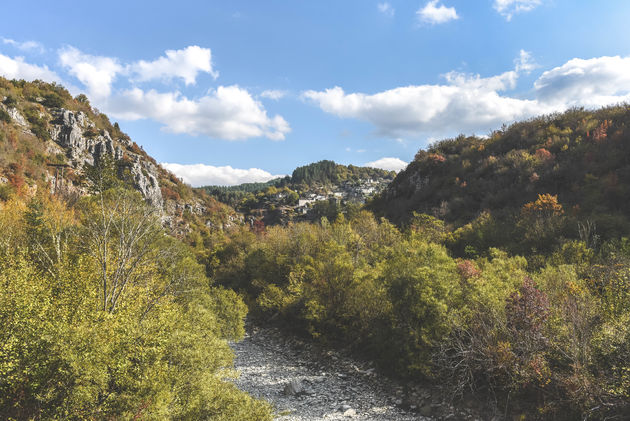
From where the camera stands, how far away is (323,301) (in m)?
29.8

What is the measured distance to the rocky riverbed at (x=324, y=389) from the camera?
1898cm

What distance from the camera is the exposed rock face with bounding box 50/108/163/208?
212 ft

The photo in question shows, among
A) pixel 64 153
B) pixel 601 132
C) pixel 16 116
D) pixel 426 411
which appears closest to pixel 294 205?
pixel 64 153

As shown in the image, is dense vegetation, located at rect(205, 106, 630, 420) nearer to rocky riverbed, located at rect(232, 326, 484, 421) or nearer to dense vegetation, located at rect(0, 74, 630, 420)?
dense vegetation, located at rect(0, 74, 630, 420)

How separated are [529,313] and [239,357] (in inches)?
1004

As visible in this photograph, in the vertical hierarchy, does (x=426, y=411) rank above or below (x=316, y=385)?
above

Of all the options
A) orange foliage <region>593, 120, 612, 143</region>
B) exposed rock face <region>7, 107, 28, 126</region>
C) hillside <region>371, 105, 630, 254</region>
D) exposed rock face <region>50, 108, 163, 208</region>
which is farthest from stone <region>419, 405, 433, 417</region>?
exposed rock face <region>7, 107, 28, 126</region>

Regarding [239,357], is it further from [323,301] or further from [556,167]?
[556,167]

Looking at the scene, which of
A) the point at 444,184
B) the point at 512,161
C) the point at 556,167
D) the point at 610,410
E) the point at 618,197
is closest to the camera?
the point at 610,410

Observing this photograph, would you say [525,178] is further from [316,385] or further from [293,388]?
[293,388]

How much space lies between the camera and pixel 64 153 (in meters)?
62.9

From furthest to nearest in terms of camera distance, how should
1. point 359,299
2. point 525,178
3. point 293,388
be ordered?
1. point 525,178
2. point 359,299
3. point 293,388

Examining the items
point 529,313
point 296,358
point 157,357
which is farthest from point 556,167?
point 157,357

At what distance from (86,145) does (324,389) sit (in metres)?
77.2
